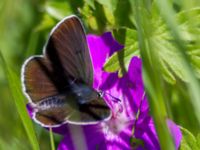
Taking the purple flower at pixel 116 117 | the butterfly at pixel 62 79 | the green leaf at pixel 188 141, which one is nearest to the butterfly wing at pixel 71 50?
the butterfly at pixel 62 79

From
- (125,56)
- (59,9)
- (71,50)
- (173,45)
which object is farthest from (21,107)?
(59,9)

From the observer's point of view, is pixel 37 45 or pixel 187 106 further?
pixel 37 45

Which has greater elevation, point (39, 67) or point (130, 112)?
point (39, 67)

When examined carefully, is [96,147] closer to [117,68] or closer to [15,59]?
[117,68]

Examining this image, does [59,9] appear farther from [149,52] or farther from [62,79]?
[149,52]

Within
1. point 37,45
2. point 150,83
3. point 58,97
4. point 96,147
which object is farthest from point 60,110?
point 37,45
